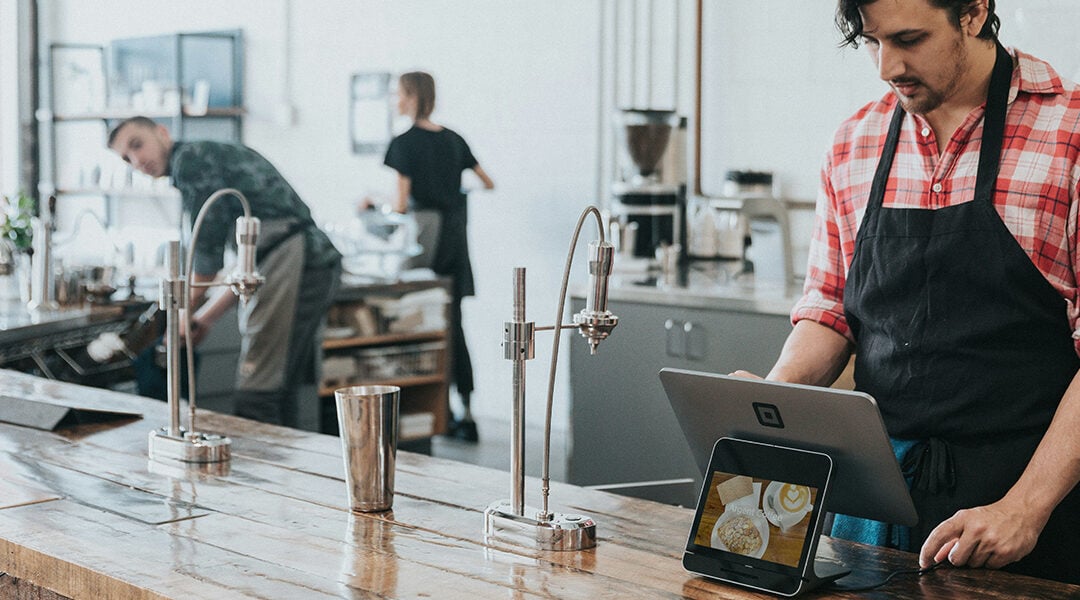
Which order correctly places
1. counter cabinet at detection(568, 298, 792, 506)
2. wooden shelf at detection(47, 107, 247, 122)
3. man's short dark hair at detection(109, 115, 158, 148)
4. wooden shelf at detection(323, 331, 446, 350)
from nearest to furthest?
counter cabinet at detection(568, 298, 792, 506)
man's short dark hair at detection(109, 115, 158, 148)
wooden shelf at detection(323, 331, 446, 350)
wooden shelf at detection(47, 107, 247, 122)

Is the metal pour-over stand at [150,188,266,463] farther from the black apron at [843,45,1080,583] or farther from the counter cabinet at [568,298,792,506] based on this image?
the counter cabinet at [568,298,792,506]

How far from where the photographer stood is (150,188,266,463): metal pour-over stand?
2311mm

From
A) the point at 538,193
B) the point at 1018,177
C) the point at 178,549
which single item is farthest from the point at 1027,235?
the point at 538,193

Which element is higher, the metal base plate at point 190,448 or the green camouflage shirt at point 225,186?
the green camouflage shirt at point 225,186

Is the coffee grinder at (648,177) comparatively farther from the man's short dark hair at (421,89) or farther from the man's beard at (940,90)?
the man's beard at (940,90)

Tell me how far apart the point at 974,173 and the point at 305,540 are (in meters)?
1.19

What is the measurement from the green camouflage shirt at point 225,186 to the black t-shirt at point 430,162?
146 cm

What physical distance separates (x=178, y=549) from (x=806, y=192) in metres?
3.73

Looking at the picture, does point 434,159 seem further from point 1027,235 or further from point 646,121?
point 1027,235

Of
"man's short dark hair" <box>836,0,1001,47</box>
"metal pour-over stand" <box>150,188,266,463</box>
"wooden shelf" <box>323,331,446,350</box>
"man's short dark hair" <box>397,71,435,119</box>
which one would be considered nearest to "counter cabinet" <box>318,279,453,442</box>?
"wooden shelf" <box>323,331,446,350</box>

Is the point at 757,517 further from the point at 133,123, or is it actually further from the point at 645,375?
the point at 133,123

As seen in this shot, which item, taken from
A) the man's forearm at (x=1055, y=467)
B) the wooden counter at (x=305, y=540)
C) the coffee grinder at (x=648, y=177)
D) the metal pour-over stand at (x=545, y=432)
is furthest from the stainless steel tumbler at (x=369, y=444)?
the coffee grinder at (x=648, y=177)

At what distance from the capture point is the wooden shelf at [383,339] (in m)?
5.24

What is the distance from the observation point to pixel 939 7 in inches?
73.4
